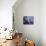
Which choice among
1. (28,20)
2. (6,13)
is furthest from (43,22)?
(6,13)

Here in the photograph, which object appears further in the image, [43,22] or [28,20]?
[28,20]

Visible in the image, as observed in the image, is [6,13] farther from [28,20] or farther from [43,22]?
[43,22]

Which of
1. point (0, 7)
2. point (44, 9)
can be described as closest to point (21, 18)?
point (44, 9)

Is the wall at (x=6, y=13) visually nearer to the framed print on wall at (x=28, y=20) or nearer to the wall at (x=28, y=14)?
the wall at (x=28, y=14)

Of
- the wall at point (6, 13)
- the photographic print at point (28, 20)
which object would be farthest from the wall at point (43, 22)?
the wall at point (6, 13)

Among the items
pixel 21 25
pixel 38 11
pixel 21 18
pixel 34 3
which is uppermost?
pixel 34 3

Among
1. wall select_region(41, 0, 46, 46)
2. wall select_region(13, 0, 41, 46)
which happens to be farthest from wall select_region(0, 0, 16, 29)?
wall select_region(41, 0, 46, 46)

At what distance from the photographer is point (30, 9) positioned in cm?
529

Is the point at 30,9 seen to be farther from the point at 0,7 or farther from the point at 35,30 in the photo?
the point at 0,7

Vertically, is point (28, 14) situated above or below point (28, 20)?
above

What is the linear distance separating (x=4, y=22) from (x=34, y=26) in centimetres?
170

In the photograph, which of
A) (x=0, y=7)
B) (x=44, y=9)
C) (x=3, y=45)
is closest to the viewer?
(x=3, y=45)

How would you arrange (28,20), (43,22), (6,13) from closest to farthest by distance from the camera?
(6,13)
(43,22)
(28,20)

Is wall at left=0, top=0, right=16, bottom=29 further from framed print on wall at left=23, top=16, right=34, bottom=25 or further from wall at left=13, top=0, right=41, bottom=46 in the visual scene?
framed print on wall at left=23, top=16, right=34, bottom=25
